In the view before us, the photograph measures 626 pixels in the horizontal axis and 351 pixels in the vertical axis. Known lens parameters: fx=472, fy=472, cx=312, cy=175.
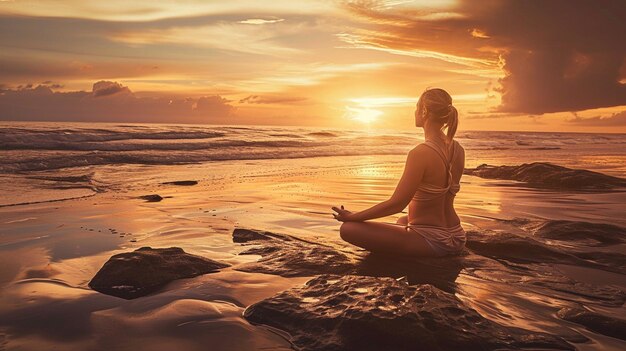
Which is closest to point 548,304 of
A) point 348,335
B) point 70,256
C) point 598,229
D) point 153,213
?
point 348,335

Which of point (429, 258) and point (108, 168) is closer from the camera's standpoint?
point (429, 258)

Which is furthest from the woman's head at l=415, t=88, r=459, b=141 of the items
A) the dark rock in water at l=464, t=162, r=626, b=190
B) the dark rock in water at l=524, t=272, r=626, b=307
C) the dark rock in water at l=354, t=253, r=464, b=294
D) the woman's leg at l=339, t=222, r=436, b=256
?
the dark rock in water at l=464, t=162, r=626, b=190

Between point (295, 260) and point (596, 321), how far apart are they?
271cm

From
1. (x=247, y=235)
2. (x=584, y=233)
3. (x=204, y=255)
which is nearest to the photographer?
(x=204, y=255)

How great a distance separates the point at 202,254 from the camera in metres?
5.39

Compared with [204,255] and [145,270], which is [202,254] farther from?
[145,270]

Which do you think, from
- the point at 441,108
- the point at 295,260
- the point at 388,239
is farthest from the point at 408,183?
the point at 295,260

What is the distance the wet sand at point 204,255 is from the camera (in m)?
3.25

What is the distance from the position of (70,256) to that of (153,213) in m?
2.76

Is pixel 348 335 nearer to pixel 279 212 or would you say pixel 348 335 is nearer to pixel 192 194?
pixel 279 212

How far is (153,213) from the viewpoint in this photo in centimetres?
798

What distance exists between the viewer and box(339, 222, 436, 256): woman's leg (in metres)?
5.04

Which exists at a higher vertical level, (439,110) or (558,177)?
(439,110)

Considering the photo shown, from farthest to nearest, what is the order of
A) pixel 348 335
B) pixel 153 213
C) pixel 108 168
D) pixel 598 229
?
pixel 108 168, pixel 153 213, pixel 598 229, pixel 348 335
